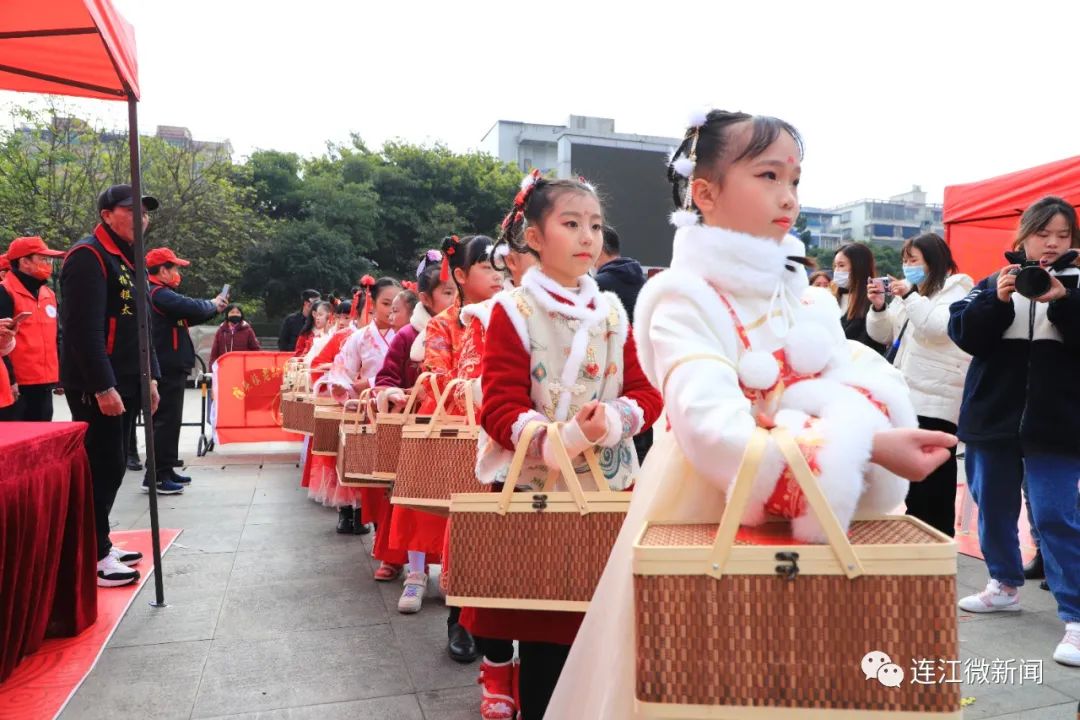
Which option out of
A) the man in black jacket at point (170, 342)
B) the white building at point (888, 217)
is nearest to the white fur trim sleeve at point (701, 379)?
the man in black jacket at point (170, 342)

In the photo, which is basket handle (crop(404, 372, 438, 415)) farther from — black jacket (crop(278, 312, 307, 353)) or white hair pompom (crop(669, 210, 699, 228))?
black jacket (crop(278, 312, 307, 353))

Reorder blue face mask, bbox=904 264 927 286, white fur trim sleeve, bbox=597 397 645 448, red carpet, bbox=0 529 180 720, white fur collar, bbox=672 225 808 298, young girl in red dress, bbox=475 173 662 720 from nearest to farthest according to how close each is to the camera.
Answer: white fur collar, bbox=672 225 808 298 < white fur trim sleeve, bbox=597 397 645 448 < young girl in red dress, bbox=475 173 662 720 < red carpet, bbox=0 529 180 720 < blue face mask, bbox=904 264 927 286

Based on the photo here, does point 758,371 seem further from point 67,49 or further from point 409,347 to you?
point 67,49

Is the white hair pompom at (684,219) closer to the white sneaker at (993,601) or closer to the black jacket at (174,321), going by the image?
the white sneaker at (993,601)

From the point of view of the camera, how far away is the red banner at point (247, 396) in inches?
358

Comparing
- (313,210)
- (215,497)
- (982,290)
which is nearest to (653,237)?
(313,210)

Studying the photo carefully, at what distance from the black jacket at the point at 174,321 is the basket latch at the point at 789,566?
631cm

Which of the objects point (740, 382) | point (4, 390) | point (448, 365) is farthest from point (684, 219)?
point (4, 390)

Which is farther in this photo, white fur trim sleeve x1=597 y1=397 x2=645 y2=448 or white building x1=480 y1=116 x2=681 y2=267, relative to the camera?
white building x1=480 y1=116 x2=681 y2=267

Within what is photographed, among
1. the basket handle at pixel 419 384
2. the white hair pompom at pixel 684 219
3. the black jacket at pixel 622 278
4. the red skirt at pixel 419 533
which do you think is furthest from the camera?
the black jacket at pixel 622 278

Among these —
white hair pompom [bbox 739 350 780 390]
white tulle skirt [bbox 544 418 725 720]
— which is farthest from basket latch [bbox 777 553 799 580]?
white hair pompom [bbox 739 350 780 390]

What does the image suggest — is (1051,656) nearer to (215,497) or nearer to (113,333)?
(113,333)

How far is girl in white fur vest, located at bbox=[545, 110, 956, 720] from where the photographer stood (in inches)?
46.2

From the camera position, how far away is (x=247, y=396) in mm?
9227
